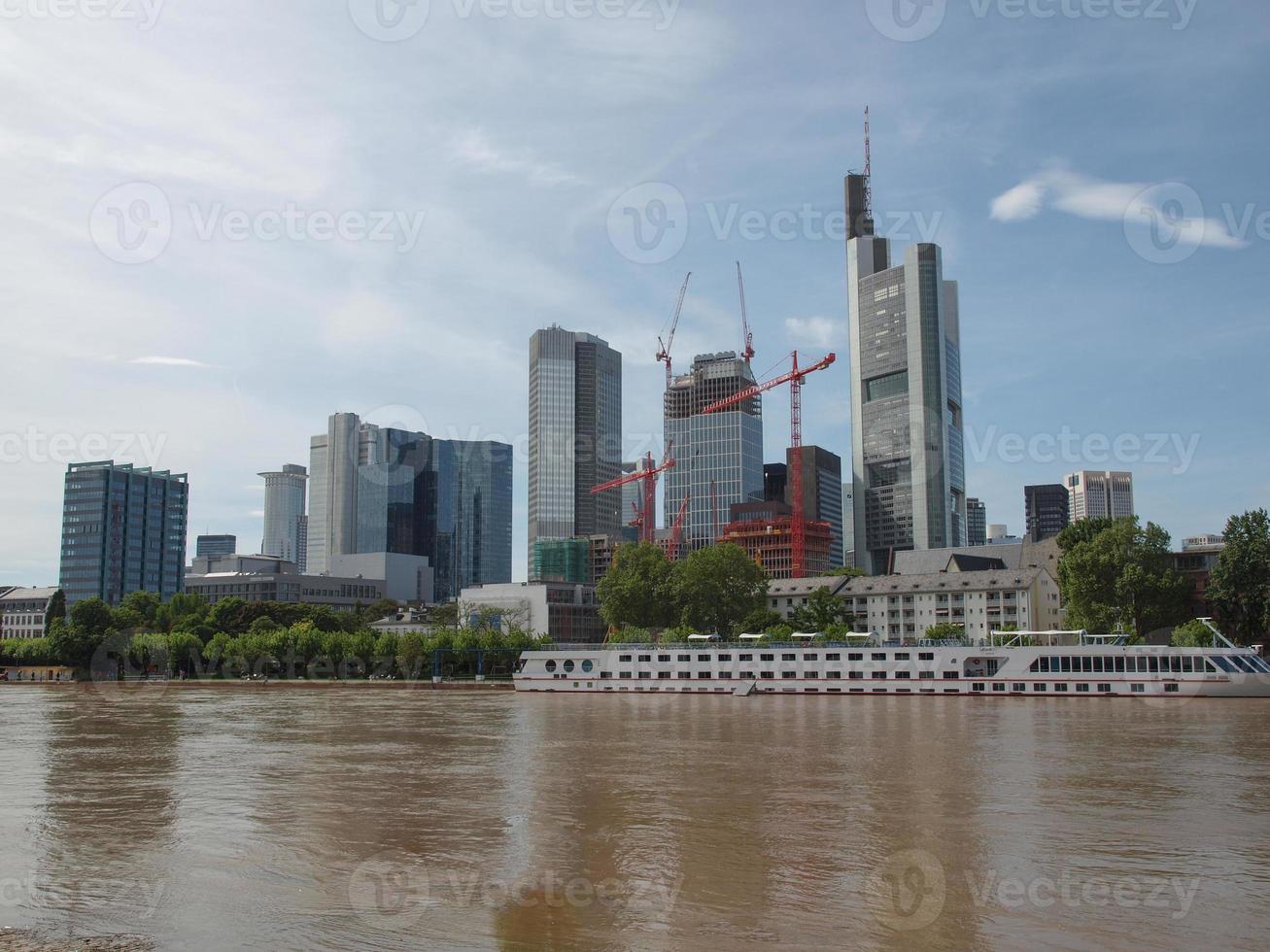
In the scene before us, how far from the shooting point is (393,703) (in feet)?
327

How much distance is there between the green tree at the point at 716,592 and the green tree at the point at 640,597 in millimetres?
2047

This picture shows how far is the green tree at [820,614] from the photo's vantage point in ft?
474

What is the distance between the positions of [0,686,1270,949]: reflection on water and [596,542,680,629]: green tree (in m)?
88.3

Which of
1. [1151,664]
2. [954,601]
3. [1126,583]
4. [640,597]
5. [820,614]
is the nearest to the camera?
[1151,664]

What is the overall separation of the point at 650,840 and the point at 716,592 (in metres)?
117

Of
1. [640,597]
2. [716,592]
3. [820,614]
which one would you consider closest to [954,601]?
[820,614]

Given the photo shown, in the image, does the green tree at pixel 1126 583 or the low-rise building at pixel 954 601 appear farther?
the low-rise building at pixel 954 601

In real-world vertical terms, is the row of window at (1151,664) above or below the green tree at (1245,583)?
below

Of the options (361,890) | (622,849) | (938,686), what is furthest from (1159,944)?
(938,686)

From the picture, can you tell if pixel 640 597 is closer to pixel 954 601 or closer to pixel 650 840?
pixel 954 601

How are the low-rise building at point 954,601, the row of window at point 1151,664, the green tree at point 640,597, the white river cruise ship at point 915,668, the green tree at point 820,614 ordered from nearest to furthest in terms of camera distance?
the row of window at point 1151,664, the white river cruise ship at point 915,668, the green tree at point 820,614, the green tree at point 640,597, the low-rise building at point 954,601

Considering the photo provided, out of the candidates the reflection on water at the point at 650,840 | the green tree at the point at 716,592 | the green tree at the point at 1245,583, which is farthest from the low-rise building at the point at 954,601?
the reflection on water at the point at 650,840

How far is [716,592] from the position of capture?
145500 mm

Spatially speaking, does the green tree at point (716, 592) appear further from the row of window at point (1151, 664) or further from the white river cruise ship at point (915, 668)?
the row of window at point (1151, 664)
